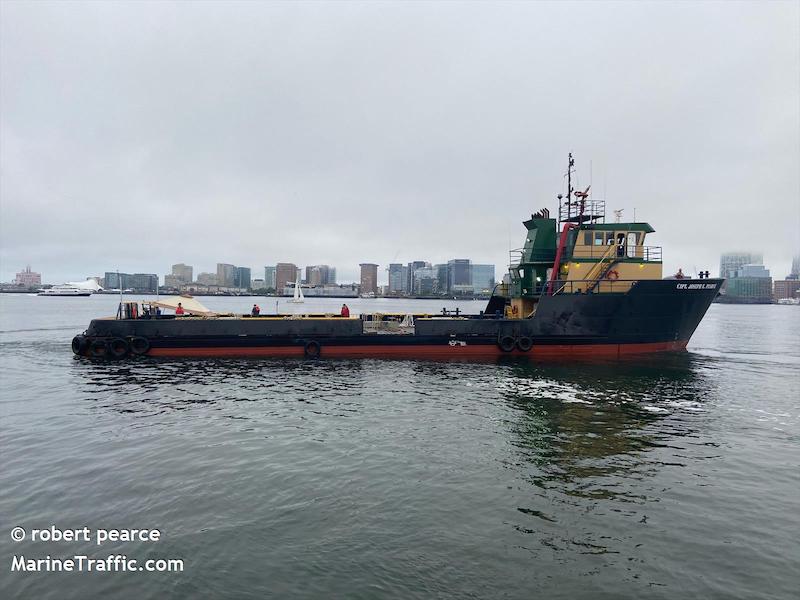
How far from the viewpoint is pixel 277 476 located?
1151cm

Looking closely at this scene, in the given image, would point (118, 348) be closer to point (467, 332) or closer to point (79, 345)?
point (79, 345)

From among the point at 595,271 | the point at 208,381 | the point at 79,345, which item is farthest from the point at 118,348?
the point at 595,271

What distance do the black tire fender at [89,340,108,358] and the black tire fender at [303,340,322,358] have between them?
13.7 meters

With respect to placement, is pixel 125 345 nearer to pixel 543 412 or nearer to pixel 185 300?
pixel 185 300

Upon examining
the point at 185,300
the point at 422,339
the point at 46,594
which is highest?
the point at 185,300

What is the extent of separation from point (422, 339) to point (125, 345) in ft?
68.3

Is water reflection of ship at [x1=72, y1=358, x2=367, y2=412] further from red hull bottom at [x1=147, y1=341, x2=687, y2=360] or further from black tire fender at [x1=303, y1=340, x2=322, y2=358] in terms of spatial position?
black tire fender at [x1=303, y1=340, x2=322, y2=358]

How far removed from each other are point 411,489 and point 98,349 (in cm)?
2909

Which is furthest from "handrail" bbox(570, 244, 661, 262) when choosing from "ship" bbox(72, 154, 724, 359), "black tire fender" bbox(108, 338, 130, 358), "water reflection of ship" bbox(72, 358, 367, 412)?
"black tire fender" bbox(108, 338, 130, 358)

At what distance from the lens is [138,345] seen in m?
31.0

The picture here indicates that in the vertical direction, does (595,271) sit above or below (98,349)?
above

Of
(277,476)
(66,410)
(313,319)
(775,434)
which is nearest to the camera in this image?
(277,476)

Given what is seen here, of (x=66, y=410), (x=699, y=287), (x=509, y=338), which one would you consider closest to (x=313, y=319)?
(x=509, y=338)

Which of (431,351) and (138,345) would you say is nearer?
(138,345)
